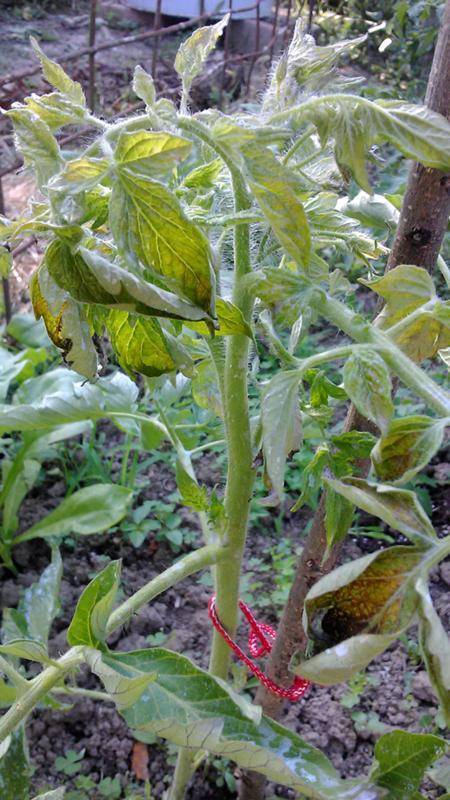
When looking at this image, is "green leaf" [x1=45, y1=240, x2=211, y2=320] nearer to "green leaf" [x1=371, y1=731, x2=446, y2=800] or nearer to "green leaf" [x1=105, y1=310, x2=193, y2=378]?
"green leaf" [x1=105, y1=310, x2=193, y2=378]

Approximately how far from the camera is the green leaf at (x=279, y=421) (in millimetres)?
619

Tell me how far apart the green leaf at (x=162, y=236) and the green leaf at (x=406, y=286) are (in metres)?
0.19

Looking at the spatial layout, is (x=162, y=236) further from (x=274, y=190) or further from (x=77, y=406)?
(x=77, y=406)

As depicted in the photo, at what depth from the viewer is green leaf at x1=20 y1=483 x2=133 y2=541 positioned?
1686 mm

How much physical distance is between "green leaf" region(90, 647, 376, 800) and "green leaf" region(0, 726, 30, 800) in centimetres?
15

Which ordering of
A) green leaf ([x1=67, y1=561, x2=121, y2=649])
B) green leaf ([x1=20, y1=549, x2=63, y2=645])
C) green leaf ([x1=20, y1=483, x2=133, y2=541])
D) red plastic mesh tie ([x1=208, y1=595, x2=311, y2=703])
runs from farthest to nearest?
green leaf ([x1=20, y1=483, x2=133, y2=541]) → green leaf ([x1=20, y1=549, x2=63, y2=645]) → red plastic mesh tie ([x1=208, y1=595, x2=311, y2=703]) → green leaf ([x1=67, y1=561, x2=121, y2=649])

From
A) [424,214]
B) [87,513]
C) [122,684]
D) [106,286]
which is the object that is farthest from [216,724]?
[87,513]

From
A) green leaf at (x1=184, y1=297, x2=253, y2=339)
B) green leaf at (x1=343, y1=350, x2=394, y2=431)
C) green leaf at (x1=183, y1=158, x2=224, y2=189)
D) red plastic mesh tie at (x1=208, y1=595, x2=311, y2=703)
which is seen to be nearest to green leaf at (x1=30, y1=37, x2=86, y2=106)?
green leaf at (x1=183, y1=158, x2=224, y2=189)

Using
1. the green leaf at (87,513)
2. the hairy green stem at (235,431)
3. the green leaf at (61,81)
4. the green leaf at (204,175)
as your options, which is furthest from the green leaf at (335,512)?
the green leaf at (87,513)

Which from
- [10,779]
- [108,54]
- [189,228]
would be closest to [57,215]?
[189,228]

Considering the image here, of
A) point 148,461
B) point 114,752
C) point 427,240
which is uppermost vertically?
point 427,240

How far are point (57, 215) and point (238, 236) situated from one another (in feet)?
0.71

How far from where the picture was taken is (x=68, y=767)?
1385 millimetres

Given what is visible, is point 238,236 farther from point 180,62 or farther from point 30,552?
point 30,552
